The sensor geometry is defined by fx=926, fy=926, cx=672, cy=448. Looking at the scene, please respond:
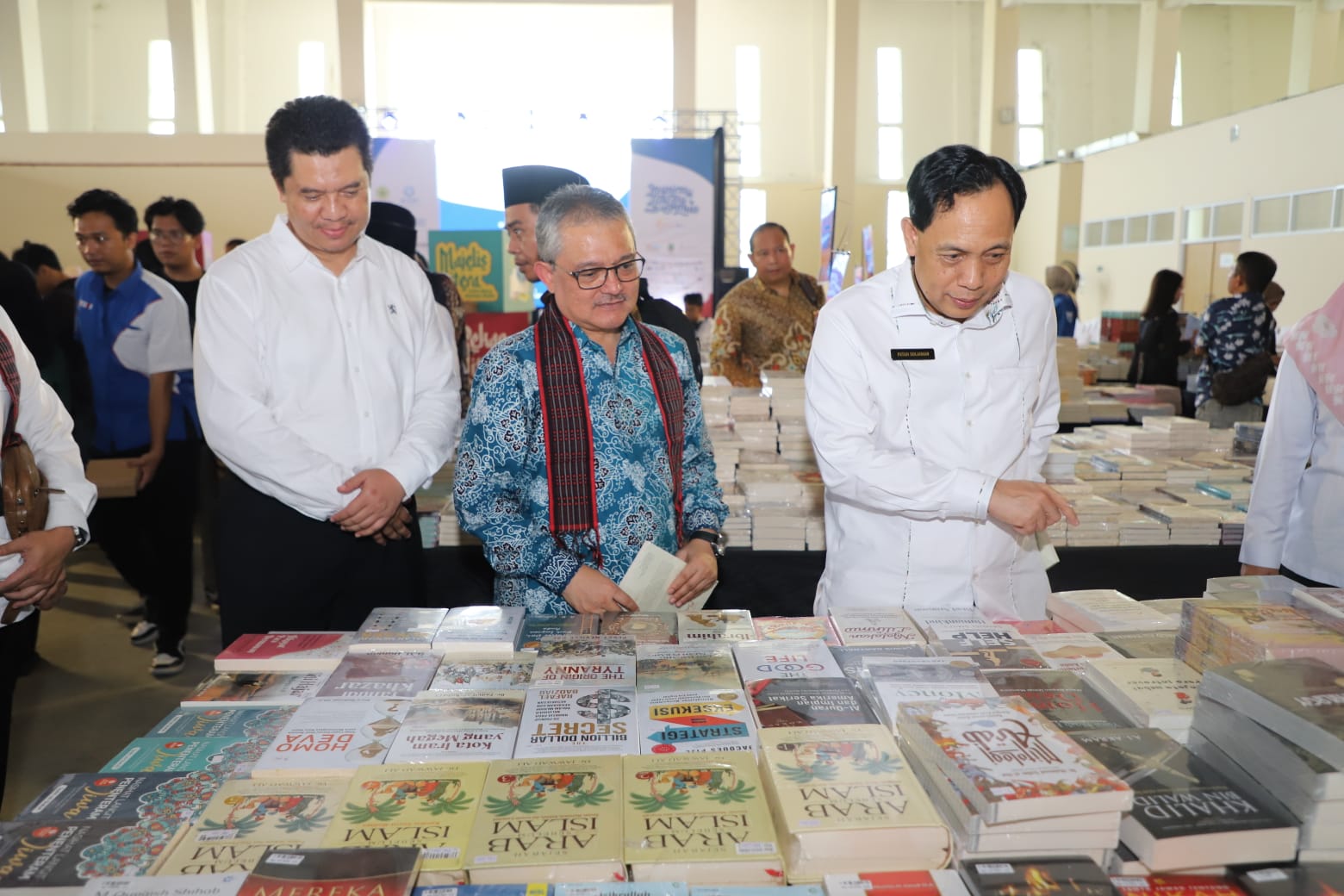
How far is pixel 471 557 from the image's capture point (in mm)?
2859

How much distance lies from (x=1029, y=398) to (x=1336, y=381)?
2.10 feet

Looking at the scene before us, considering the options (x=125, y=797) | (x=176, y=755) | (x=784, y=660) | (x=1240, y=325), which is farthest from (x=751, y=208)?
(x=125, y=797)

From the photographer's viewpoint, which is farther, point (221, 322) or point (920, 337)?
point (221, 322)

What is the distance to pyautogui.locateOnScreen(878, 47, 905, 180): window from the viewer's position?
1634 centimetres

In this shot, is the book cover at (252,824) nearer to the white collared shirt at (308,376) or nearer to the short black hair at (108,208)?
the white collared shirt at (308,376)

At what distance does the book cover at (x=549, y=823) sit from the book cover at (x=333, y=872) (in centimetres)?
7

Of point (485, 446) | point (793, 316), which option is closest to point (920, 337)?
point (485, 446)

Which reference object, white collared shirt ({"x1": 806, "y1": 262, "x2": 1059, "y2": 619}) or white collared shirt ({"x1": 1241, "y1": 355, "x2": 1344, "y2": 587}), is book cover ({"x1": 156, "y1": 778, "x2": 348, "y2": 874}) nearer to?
white collared shirt ({"x1": 806, "y1": 262, "x2": 1059, "y2": 619})

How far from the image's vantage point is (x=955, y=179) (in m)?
1.54

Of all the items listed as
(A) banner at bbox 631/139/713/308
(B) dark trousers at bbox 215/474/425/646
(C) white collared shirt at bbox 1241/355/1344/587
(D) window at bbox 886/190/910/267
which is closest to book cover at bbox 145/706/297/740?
(B) dark trousers at bbox 215/474/425/646

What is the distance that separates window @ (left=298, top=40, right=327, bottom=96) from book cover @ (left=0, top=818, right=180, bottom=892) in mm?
16288

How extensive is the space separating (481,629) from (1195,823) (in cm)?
102

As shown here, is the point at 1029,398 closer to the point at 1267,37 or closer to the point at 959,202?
the point at 959,202

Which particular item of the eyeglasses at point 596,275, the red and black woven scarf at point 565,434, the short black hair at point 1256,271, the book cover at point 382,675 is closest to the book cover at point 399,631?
the book cover at point 382,675
